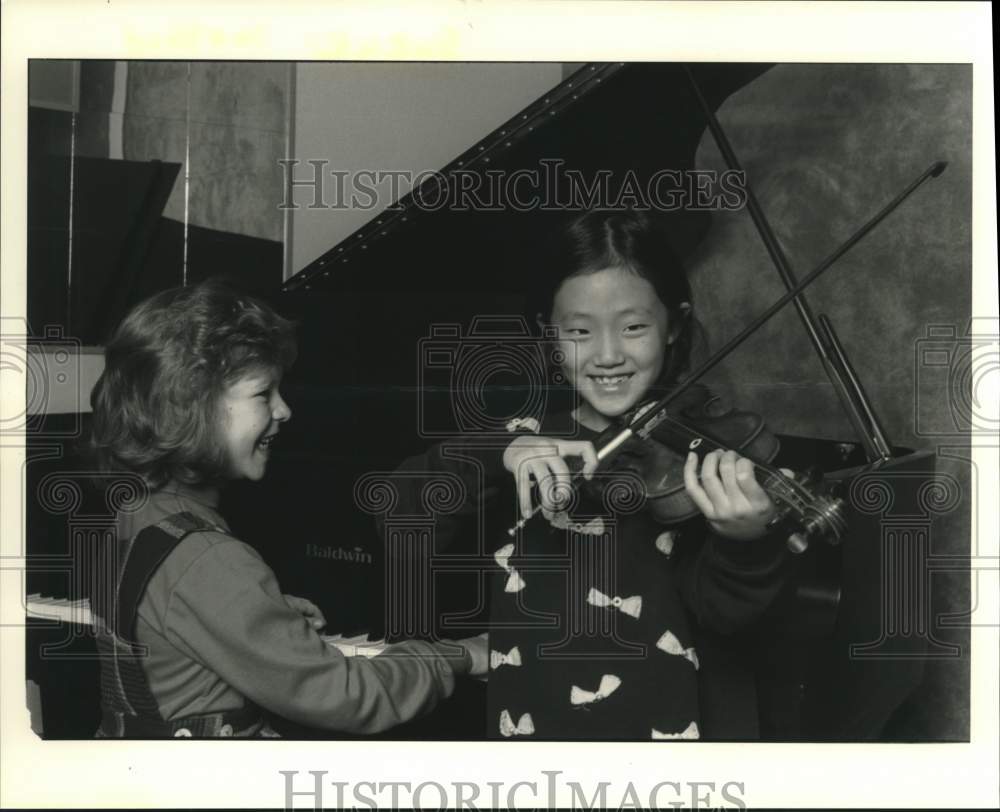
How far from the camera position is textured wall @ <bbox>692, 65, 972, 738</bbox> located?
2.88 m

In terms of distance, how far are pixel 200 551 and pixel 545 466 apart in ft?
3.02

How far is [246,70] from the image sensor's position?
3.02 m

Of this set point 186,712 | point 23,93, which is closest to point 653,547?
point 186,712

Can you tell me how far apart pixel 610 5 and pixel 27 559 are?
2.17 meters

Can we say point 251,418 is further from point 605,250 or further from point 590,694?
point 590,694

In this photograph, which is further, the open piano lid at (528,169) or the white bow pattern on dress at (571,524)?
the white bow pattern on dress at (571,524)

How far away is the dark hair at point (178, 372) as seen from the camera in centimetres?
299

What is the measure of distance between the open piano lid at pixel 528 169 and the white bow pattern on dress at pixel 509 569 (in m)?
0.70

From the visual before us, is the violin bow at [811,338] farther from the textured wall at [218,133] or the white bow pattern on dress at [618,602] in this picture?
the textured wall at [218,133]

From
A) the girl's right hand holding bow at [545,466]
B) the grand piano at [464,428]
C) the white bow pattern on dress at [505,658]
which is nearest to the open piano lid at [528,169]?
the grand piano at [464,428]

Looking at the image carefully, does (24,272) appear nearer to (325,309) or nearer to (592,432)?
(325,309)

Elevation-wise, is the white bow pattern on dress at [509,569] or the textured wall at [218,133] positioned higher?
the textured wall at [218,133]

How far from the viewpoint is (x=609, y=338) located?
2920 mm

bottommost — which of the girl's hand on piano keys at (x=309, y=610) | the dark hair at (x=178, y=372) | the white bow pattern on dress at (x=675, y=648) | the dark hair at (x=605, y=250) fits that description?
the white bow pattern on dress at (x=675, y=648)
